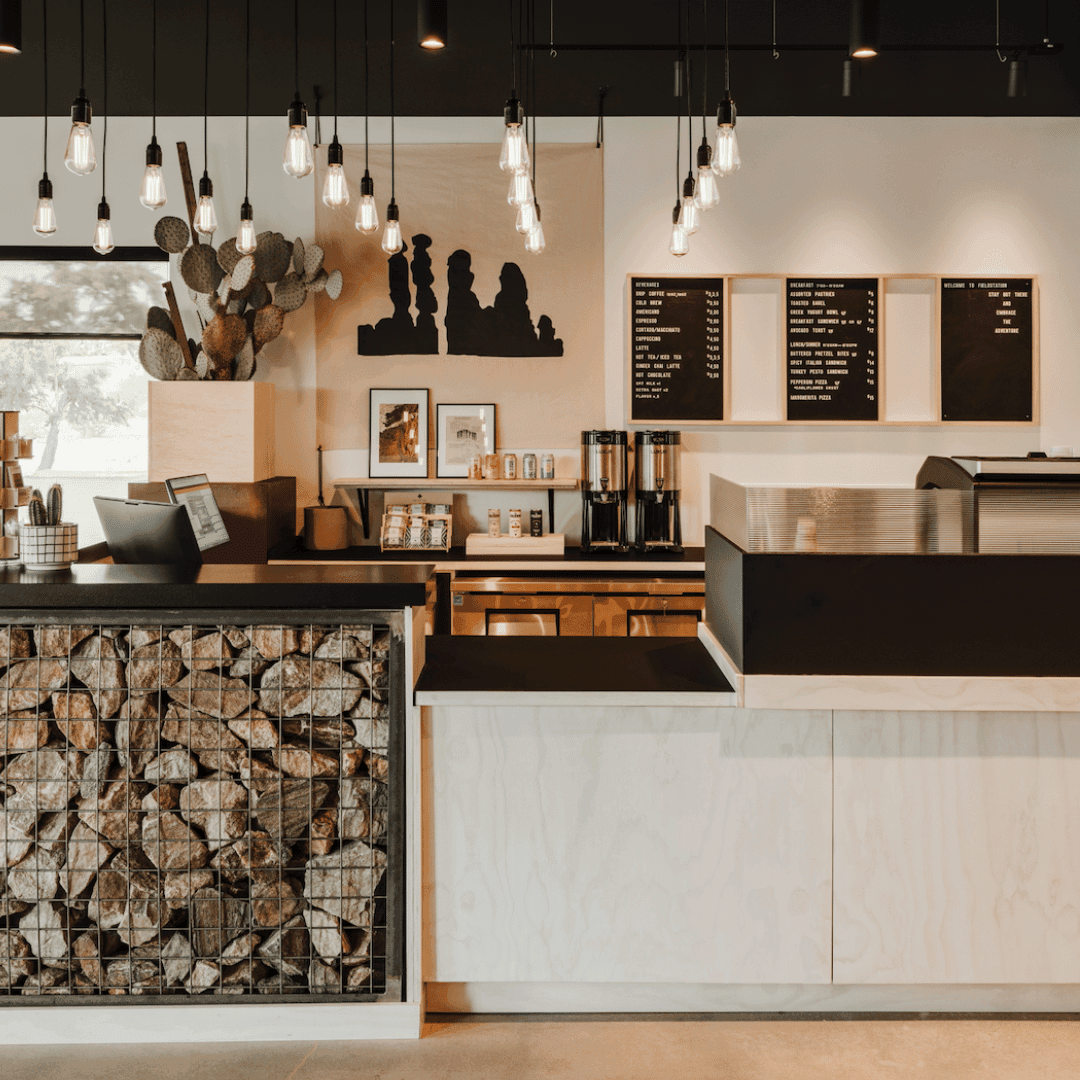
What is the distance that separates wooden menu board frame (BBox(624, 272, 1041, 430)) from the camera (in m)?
4.63

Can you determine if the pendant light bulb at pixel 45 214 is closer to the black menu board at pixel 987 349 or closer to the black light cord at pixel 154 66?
the black light cord at pixel 154 66

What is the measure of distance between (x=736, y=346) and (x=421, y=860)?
3270mm

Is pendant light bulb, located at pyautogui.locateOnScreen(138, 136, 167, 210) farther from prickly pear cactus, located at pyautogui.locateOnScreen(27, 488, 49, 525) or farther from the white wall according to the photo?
the white wall

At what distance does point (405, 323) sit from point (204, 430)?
109 cm

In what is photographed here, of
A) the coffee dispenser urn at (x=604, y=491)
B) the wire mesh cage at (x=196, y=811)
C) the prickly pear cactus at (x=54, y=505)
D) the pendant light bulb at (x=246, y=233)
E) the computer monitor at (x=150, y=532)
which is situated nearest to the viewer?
the wire mesh cage at (x=196, y=811)

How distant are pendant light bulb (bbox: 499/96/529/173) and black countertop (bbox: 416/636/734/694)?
122cm

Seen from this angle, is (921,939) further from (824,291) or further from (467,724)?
(824,291)

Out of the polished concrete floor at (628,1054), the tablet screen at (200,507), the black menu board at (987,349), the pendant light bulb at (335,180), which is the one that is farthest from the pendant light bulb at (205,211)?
the black menu board at (987,349)

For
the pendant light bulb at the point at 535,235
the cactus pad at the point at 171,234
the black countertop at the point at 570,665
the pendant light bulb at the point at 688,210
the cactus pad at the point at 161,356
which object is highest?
the cactus pad at the point at 171,234

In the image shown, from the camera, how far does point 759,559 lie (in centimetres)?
211

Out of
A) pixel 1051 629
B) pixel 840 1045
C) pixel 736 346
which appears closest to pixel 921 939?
pixel 840 1045

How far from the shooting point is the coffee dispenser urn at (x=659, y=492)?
4516 mm

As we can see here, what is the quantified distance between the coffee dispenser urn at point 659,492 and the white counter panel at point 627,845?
239 centimetres

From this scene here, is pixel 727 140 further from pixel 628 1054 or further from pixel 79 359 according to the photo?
pixel 79 359
